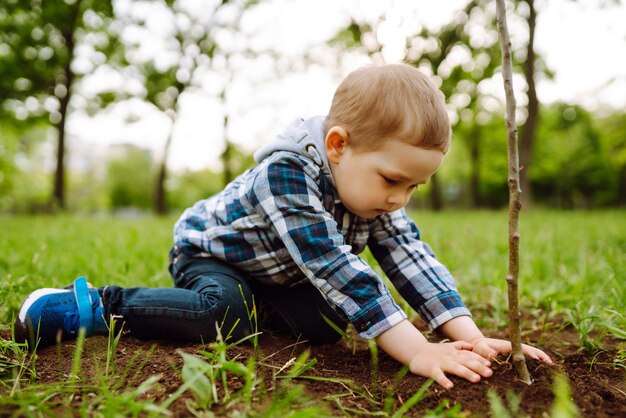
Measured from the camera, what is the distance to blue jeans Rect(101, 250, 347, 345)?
163 cm

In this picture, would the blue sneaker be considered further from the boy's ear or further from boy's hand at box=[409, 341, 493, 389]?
boy's hand at box=[409, 341, 493, 389]

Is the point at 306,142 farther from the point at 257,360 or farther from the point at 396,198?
the point at 257,360

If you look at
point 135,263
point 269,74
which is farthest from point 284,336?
point 269,74

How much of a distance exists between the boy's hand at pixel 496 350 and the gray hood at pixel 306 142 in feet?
2.38

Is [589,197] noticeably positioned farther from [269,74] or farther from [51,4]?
[51,4]

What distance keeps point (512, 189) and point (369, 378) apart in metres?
0.68

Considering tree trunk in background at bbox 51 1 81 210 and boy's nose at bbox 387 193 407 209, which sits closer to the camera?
boy's nose at bbox 387 193 407 209

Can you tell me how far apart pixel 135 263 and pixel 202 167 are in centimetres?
3782

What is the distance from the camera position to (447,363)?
1323 millimetres

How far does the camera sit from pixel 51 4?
11930mm

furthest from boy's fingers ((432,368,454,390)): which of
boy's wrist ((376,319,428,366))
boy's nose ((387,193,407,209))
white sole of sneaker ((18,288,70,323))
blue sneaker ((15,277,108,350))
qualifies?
white sole of sneaker ((18,288,70,323))

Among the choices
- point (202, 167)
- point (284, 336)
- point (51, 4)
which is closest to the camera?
point (284, 336)

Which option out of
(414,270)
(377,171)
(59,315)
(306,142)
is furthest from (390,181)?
(59,315)

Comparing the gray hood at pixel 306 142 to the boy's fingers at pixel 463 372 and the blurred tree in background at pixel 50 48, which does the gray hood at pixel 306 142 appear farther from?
the blurred tree in background at pixel 50 48
